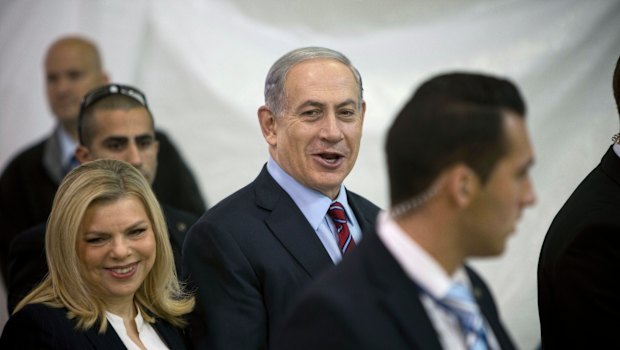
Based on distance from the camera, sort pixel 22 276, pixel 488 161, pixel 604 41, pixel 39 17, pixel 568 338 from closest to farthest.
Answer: pixel 488 161 < pixel 568 338 < pixel 22 276 < pixel 604 41 < pixel 39 17

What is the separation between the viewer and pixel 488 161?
1941mm

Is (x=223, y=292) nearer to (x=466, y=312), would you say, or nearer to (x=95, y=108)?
(x=466, y=312)

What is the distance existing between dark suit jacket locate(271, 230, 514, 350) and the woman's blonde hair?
40.1 inches

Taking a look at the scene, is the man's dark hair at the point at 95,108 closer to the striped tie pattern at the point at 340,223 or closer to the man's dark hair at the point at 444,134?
the striped tie pattern at the point at 340,223

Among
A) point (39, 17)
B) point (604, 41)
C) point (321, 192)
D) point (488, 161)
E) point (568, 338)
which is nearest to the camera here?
point (488, 161)

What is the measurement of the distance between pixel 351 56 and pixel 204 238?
226cm

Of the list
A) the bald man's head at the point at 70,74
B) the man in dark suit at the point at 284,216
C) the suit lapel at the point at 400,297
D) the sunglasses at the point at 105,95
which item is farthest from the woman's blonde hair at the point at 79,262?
the bald man's head at the point at 70,74

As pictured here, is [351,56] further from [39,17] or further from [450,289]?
[450,289]

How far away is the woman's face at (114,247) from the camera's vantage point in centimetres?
285

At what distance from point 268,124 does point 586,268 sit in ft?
3.39

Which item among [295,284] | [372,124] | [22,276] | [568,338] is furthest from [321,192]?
[372,124]

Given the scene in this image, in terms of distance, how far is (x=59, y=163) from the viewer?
4.83 meters

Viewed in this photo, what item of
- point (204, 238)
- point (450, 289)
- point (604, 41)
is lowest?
point (450, 289)

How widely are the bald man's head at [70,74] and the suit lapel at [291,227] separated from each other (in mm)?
2329
